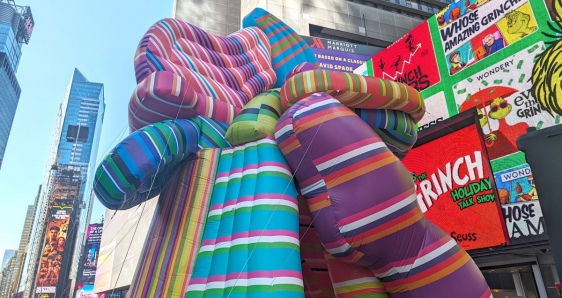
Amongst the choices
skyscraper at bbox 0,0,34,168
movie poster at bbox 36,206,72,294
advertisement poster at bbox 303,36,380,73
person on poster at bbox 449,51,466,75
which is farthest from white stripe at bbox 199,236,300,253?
skyscraper at bbox 0,0,34,168

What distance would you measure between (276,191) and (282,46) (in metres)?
2.08

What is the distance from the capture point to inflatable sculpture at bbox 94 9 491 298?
250cm

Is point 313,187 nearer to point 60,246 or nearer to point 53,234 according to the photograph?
point 60,246

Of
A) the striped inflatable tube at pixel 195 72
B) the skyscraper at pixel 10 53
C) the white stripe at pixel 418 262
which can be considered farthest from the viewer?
the skyscraper at pixel 10 53

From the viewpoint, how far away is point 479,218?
27.2ft

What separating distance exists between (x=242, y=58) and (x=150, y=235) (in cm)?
180

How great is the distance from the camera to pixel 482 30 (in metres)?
8.66

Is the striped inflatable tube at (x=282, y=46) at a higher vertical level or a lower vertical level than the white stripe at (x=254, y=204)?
higher

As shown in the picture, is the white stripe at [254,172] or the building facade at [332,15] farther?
the building facade at [332,15]

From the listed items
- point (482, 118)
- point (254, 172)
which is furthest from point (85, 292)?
point (254, 172)

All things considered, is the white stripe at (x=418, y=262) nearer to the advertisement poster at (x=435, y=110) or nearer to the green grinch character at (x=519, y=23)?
the green grinch character at (x=519, y=23)

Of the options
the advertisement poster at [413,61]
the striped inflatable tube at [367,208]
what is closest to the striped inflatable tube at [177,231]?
the striped inflatable tube at [367,208]

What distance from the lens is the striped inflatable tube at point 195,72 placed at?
280 cm

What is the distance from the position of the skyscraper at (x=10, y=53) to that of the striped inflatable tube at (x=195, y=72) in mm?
94656
